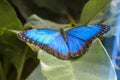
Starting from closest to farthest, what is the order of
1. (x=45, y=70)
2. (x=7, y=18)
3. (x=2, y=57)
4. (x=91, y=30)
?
(x=45, y=70) < (x=91, y=30) < (x=7, y=18) < (x=2, y=57)

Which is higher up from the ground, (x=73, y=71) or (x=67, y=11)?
(x=73, y=71)

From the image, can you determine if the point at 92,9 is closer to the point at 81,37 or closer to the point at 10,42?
the point at 81,37

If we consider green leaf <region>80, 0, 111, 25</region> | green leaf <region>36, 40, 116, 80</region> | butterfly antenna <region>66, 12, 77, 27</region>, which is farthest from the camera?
butterfly antenna <region>66, 12, 77, 27</region>

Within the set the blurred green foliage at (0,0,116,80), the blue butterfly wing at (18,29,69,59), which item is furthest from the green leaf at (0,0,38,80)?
the blue butterfly wing at (18,29,69,59)

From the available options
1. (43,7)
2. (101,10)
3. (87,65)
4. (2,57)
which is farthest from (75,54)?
(43,7)

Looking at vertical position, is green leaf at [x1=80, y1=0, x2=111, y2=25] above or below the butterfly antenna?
above

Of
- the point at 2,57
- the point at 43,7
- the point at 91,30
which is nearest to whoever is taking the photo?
the point at 91,30

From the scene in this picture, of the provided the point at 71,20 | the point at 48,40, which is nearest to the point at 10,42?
the point at 48,40

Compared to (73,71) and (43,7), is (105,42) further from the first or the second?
(43,7)

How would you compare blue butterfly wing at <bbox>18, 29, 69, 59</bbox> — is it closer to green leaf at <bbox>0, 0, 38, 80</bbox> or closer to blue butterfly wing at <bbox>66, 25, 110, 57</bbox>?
blue butterfly wing at <bbox>66, 25, 110, 57</bbox>
